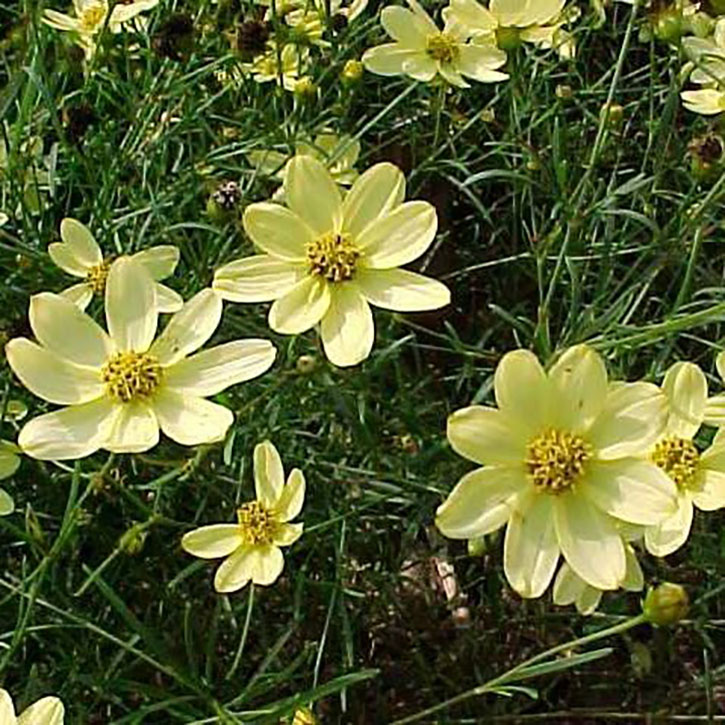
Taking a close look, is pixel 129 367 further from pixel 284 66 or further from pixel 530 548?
pixel 284 66

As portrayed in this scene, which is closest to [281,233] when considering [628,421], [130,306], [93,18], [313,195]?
[313,195]

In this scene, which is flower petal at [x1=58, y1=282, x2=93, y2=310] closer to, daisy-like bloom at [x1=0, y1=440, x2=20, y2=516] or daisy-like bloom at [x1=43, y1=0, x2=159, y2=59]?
daisy-like bloom at [x1=0, y1=440, x2=20, y2=516]

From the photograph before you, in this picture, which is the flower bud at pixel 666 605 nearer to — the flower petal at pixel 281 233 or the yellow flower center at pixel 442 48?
the flower petal at pixel 281 233

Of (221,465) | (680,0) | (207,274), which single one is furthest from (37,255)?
(680,0)

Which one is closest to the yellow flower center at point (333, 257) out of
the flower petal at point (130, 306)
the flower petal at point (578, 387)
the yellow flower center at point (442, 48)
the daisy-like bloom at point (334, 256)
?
the daisy-like bloom at point (334, 256)

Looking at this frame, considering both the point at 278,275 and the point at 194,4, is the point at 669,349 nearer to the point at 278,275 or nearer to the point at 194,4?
the point at 278,275
